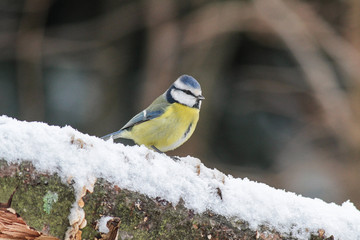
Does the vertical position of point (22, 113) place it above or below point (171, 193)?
above

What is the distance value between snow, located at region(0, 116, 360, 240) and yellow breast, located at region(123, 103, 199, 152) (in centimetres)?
96

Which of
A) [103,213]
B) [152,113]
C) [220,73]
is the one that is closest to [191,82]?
[152,113]

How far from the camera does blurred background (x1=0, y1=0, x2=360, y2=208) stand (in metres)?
4.21

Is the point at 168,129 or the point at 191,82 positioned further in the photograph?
the point at 191,82

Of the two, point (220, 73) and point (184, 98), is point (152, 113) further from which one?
point (220, 73)

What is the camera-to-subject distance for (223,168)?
4.34 meters

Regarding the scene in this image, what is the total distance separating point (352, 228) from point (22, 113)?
372cm

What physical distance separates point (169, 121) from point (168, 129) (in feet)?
0.13

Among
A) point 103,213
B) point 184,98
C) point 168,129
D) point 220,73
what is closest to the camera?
point 103,213

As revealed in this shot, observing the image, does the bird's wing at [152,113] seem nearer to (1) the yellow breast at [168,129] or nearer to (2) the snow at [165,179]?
(1) the yellow breast at [168,129]

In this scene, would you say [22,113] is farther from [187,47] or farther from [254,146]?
[254,146]

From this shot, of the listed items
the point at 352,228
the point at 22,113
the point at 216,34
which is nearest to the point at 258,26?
the point at 216,34

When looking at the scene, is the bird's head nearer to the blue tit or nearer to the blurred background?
the blue tit

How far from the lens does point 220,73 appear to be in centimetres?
467
